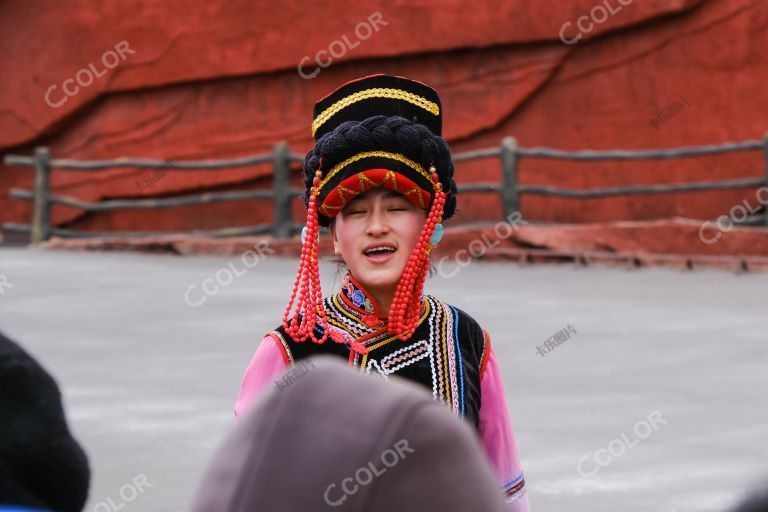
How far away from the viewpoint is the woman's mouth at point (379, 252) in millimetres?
2445

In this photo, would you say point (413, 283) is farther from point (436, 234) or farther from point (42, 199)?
point (42, 199)

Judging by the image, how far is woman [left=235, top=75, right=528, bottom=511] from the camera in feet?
7.90

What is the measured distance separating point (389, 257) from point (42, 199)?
38.1ft

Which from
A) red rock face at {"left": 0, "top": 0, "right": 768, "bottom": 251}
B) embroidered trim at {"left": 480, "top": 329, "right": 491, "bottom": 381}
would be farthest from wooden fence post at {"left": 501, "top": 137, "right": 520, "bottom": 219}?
embroidered trim at {"left": 480, "top": 329, "right": 491, "bottom": 381}

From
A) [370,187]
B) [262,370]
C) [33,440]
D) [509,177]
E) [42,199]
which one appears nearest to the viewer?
[33,440]

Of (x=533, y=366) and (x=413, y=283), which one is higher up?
(x=413, y=283)

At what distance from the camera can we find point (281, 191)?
12.8 m

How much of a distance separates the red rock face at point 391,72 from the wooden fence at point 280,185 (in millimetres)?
249

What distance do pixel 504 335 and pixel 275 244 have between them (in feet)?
14.8

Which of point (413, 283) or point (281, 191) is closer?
point (413, 283)

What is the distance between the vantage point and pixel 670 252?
37.0ft

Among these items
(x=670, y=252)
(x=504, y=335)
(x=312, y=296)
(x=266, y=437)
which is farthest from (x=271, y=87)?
(x=266, y=437)

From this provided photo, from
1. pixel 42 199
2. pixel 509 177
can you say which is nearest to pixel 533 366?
pixel 509 177

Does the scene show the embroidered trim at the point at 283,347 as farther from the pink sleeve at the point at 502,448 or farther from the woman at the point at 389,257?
the pink sleeve at the point at 502,448
